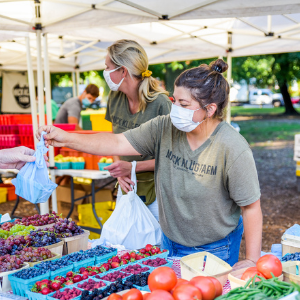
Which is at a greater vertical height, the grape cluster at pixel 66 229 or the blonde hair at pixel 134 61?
the blonde hair at pixel 134 61

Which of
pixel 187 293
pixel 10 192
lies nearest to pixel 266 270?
pixel 187 293

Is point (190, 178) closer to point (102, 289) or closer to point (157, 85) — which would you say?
point (102, 289)

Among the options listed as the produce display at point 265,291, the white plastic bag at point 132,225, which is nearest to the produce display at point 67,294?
the produce display at point 265,291

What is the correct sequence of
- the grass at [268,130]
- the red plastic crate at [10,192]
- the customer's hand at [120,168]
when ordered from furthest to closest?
the grass at [268,130] < the red plastic crate at [10,192] < the customer's hand at [120,168]

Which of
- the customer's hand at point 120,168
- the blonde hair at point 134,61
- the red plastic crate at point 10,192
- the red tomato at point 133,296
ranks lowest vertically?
the red plastic crate at point 10,192

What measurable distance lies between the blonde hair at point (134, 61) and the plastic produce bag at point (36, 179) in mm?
816

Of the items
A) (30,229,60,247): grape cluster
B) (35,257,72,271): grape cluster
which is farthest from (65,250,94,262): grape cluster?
(30,229,60,247): grape cluster

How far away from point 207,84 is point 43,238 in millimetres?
1295

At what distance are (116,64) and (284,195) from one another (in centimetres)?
605

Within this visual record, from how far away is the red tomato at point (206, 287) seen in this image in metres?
1.41

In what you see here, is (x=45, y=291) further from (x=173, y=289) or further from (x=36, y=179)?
(x=36, y=179)

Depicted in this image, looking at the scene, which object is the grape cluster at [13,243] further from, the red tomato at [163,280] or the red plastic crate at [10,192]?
the red plastic crate at [10,192]

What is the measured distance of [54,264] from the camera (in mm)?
1992

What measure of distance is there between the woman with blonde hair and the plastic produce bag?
0.63 metres
